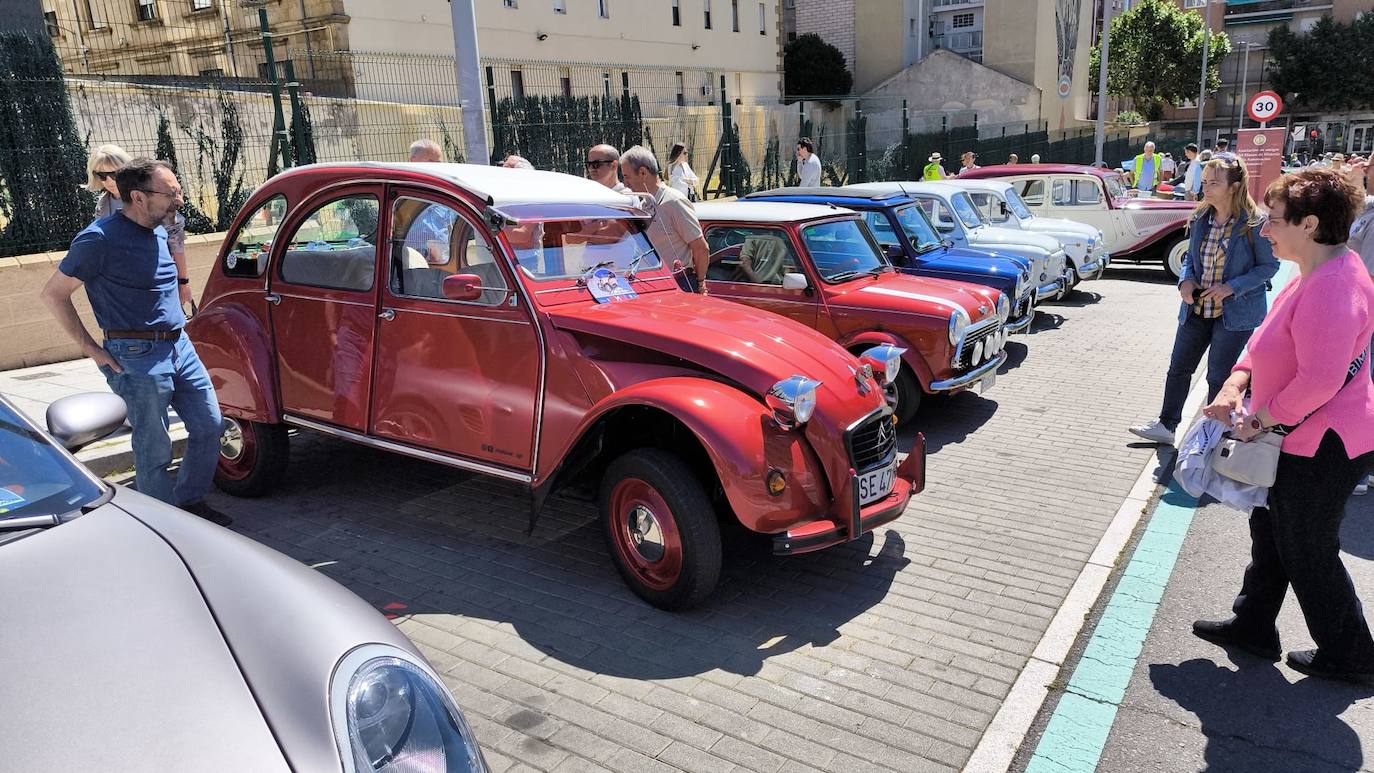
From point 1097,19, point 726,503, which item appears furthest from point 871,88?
point 726,503

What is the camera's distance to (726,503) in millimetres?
4309

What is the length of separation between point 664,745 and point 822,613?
1.21 metres

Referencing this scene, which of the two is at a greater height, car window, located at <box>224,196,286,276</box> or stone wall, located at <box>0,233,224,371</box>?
car window, located at <box>224,196,286,276</box>

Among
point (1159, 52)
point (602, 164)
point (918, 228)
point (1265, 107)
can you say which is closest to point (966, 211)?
point (918, 228)

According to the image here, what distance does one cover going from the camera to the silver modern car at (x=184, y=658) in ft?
5.71

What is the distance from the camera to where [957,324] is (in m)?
6.80

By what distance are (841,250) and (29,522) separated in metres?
6.16

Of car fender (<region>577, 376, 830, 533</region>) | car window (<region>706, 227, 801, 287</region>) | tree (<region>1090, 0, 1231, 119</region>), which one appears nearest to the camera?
car fender (<region>577, 376, 830, 533</region>)

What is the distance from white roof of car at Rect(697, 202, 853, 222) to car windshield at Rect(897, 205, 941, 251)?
1.37 m

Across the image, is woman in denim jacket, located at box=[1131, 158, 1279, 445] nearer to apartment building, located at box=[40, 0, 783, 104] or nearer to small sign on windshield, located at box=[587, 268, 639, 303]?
small sign on windshield, located at box=[587, 268, 639, 303]

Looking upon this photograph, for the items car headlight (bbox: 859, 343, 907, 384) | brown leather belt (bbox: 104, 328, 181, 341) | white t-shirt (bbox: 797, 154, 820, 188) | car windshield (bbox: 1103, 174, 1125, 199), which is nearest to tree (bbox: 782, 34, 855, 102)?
car windshield (bbox: 1103, 174, 1125, 199)

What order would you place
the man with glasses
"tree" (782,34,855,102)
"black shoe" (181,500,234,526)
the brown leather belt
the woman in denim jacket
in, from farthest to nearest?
"tree" (782,34,855,102), the man with glasses, the woman in denim jacket, "black shoe" (181,500,234,526), the brown leather belt

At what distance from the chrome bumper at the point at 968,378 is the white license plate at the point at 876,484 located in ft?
8.06

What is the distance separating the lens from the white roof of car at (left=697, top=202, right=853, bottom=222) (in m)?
7.41
